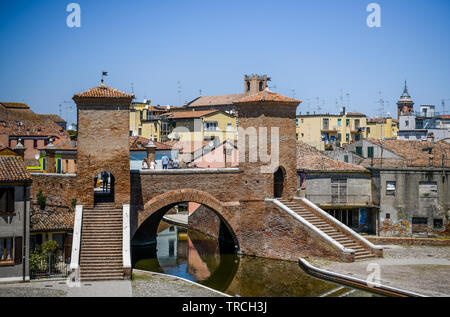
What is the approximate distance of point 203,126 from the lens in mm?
64000

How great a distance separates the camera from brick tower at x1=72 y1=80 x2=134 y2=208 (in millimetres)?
29750

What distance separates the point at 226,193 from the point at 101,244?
8.44 meters

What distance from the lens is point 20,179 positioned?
2503cm

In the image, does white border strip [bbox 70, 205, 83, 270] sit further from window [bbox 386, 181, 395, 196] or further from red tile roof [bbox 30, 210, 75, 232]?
window [bbox 386, 181, 395, 196]

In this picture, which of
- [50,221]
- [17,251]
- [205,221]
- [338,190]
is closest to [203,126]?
[205,221]

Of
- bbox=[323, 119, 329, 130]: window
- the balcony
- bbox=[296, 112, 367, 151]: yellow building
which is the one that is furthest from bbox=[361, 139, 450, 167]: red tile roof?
bbox=[323, 119, 329, 130]: window

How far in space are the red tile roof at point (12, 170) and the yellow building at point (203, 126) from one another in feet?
123

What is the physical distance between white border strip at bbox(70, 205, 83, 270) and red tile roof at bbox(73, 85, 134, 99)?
5396mm

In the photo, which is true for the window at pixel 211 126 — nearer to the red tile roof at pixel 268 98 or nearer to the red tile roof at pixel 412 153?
the red tile roof at pixel 412 153

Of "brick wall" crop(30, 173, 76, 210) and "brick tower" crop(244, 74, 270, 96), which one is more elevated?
"brick tower" crop(244, 74, 270, 96)

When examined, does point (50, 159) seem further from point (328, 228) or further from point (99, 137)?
point (328, 228)

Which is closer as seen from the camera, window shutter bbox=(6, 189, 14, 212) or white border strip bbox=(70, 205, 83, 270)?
window shutter bbox=(6, 189, 14, 212)

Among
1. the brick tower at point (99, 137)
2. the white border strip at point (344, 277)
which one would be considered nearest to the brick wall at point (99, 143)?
the brick tower at point (99, 137)
